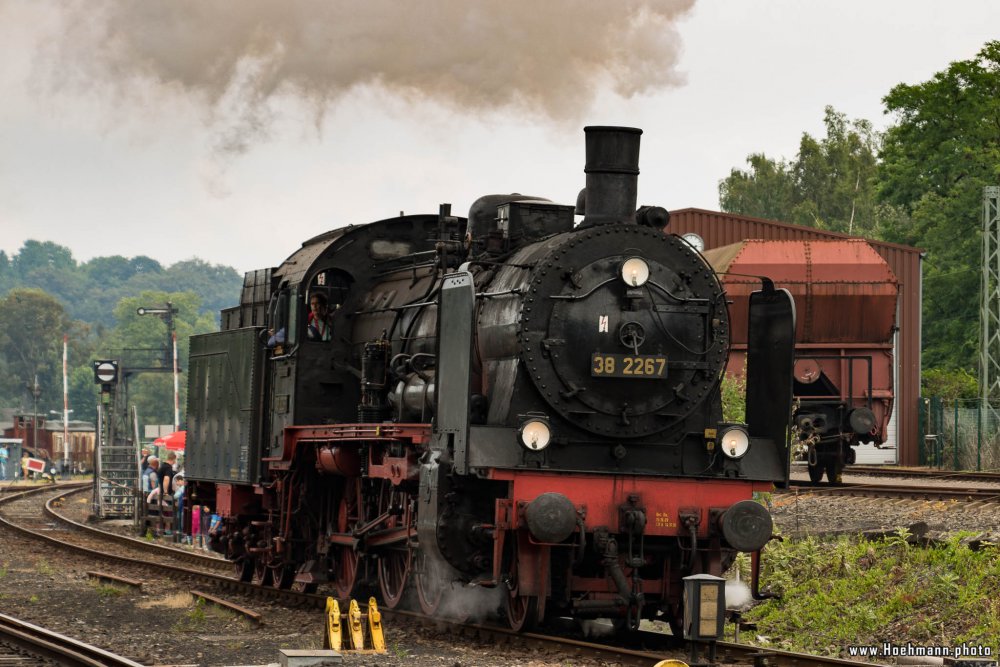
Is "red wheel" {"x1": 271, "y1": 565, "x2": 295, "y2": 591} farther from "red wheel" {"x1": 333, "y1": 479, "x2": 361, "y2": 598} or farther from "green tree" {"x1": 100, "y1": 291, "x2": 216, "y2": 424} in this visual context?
"green tree" {"x1": 100, "y1": 291, "x2": 216, "y2": 424}

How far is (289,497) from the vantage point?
15547 mm

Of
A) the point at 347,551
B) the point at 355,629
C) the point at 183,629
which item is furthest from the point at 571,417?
the point at 347,551

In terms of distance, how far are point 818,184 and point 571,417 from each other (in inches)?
2368

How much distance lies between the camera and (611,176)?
1224 centimetres

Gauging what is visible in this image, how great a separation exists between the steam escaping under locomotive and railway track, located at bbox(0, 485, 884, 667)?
25 centimetres

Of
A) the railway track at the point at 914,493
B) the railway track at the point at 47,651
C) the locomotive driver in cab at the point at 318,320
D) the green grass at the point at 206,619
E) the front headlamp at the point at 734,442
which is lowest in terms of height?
the green grass at the point at 206,619

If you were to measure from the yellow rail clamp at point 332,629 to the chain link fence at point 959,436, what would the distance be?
24057mm

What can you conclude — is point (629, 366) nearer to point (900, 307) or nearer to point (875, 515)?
point (875, 515)

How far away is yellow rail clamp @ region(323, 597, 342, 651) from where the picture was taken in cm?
1103

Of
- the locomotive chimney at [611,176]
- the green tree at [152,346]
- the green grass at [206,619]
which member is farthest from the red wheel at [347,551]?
the green tree at [152,346]

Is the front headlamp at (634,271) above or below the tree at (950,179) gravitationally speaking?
below

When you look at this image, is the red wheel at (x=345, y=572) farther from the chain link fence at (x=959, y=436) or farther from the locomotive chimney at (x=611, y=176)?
the chain link fence at (x=959, y=436)

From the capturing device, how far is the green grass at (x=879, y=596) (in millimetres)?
11867

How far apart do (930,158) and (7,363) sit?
9591 centimetres
